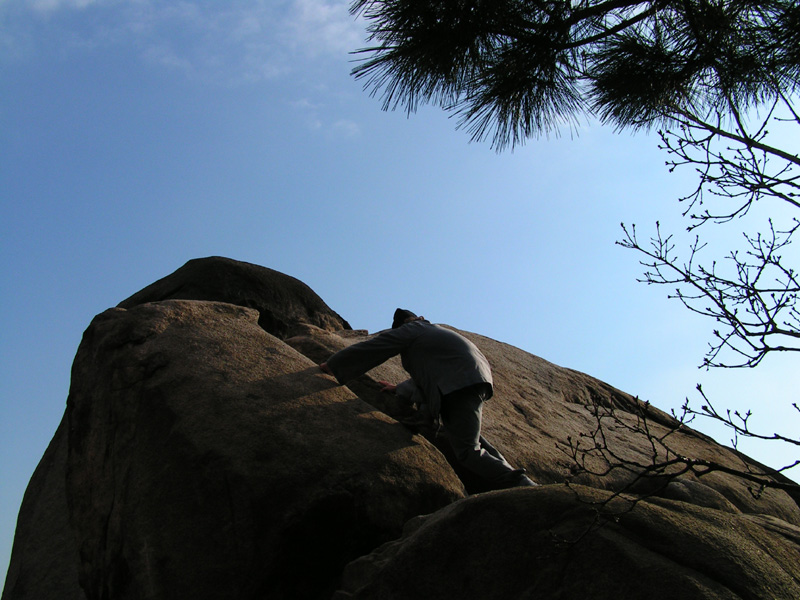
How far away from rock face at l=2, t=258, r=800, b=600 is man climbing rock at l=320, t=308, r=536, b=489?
255 mm

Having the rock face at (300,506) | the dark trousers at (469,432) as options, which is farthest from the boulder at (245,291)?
the dark trousers at (469,432)

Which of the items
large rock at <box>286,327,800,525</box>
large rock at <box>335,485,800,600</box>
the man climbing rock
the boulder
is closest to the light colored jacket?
the man climbing rock

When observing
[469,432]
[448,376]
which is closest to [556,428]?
[469,432]

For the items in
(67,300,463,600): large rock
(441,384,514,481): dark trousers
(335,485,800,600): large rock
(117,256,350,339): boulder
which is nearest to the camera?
(335,485,800,600): large rock

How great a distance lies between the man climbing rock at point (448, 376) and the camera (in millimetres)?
4355

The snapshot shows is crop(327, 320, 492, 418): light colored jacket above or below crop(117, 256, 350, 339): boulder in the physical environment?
below

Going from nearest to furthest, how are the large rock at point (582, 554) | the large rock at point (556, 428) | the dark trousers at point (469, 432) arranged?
the large rock at point (582, 554) < the dark trousers at point (469, 432) < the large rock at point (556, 428)

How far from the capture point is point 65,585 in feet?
15.3

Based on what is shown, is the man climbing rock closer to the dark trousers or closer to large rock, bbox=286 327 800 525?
the dark trousers

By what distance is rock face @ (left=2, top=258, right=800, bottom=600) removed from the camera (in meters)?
2.73

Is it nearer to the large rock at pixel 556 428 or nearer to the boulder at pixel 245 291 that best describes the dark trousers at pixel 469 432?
the large rock at pixel 556 428

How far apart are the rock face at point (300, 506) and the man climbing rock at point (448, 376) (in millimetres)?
255

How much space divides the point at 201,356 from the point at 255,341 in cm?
44

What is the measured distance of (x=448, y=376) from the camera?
4438 millimetres
